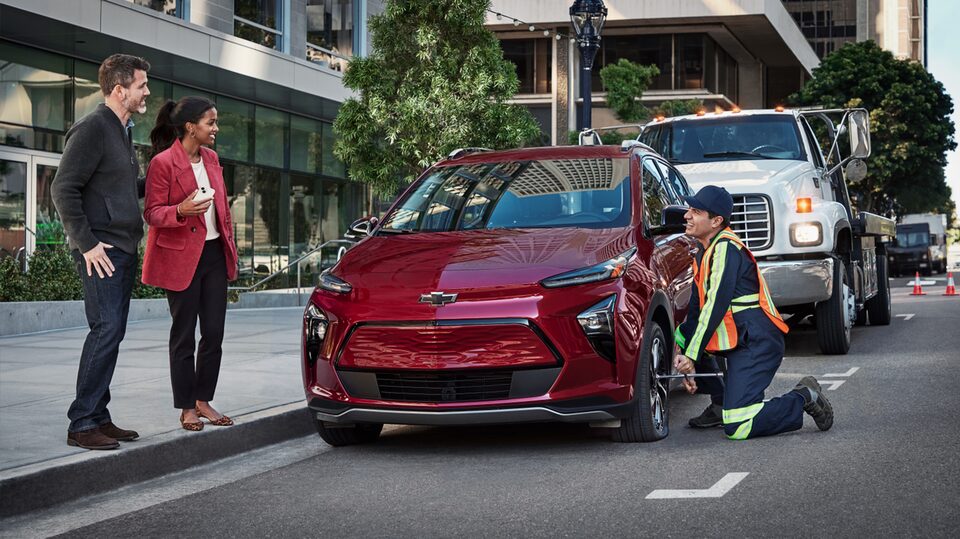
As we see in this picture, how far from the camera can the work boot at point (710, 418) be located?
322 inches

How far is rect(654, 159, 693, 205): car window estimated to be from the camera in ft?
31.5

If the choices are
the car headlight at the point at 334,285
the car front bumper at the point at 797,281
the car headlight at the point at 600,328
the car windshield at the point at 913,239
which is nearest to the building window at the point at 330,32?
the car front bumper at the point at 797,281

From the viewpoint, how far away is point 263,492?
6.53m

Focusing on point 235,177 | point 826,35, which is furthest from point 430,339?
point 826,35

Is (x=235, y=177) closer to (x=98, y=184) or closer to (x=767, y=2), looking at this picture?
(x=98, y=184)

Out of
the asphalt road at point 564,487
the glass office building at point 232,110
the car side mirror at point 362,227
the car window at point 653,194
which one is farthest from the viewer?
the glass office building at point 232,110

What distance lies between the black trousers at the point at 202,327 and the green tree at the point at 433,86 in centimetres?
1050

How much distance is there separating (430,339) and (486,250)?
827 millimetres

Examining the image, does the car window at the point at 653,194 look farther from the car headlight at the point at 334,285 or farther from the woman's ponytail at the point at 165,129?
the woman's ponytail at the point at 165,129

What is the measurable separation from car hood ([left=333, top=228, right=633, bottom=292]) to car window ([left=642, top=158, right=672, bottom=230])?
0.57 m

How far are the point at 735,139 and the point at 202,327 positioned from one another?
25.1 feet

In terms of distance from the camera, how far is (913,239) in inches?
2512

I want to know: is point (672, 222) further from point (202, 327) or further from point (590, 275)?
point (202, 327)

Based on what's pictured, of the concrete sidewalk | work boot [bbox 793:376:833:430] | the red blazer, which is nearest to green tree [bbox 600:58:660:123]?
the concrete sidewalk
